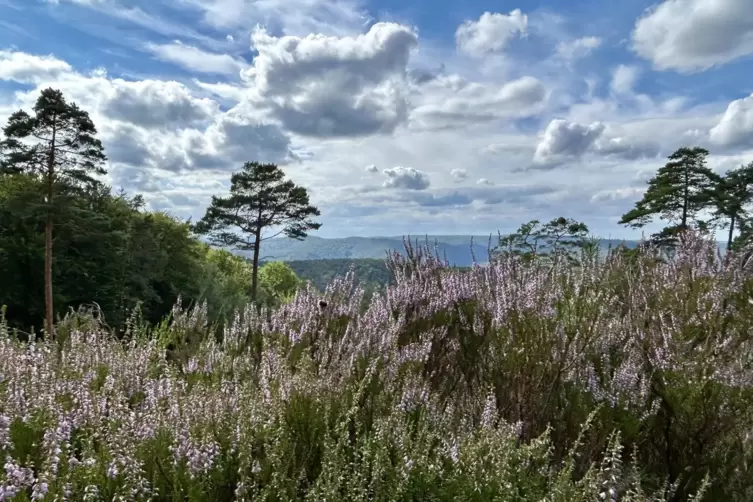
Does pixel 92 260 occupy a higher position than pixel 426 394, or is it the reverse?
pixel 92 260

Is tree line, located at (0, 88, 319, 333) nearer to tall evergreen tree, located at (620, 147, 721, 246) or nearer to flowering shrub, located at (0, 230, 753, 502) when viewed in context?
flowering shrub, located at (0, 230, 753, 502)

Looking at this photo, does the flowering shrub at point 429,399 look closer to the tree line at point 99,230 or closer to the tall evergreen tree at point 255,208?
the tree line at point 99,230

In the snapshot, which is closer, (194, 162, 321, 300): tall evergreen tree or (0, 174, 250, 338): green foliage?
(0, 174, 250, 338): green foliage

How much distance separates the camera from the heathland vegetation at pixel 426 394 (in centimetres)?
260

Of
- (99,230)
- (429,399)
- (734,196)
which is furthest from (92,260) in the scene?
(734,196)

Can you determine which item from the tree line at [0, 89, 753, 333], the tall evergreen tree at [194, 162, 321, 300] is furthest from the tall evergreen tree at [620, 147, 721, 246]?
the tall evergreen tree at [194, 162, 321, 300]

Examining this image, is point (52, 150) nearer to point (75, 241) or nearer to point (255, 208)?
point (75, 241)

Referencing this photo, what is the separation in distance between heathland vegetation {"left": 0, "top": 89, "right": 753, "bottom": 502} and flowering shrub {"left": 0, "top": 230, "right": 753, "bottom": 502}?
0.7 inches

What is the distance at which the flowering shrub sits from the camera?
259 centimetres

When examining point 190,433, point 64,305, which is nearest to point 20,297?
point 64,305

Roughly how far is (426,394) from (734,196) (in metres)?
41.9

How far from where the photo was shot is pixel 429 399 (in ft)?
13.3

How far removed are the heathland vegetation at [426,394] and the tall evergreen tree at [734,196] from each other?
35.8 meters

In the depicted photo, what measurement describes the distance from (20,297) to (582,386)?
2370 centimetres
